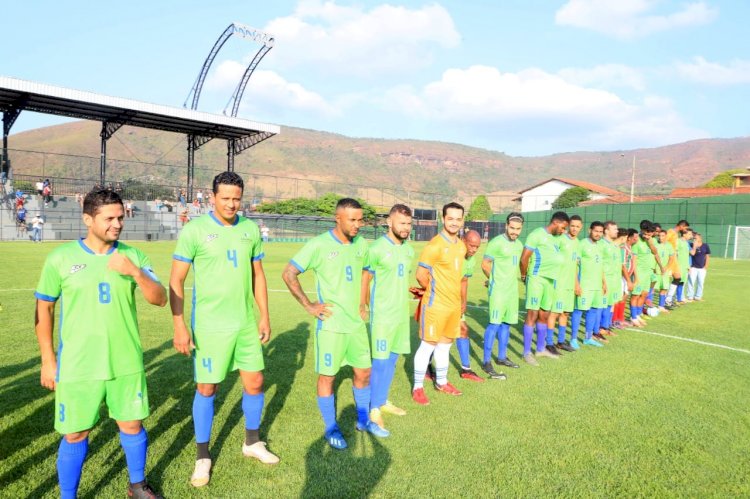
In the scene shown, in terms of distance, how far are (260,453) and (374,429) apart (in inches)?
43.6

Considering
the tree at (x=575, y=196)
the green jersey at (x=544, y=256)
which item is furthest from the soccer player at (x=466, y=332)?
the tree at (x=575, y=196)

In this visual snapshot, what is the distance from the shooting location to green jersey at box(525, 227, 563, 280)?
720cm

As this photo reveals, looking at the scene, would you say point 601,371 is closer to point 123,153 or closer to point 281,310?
point 281,310

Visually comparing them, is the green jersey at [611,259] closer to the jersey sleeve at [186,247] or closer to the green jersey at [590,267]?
the green jersey at [590,267]

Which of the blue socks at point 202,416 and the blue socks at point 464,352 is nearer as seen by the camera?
the blue socks at point 202,416

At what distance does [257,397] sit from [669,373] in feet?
18.7

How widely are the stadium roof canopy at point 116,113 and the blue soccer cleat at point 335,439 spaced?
3295cm

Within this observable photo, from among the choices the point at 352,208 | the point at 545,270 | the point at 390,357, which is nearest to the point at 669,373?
the point at 545,270

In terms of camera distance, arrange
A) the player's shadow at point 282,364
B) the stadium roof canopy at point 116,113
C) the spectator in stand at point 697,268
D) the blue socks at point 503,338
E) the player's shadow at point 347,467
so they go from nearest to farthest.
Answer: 1. the player's shadow at point 347,467
2. the player's shadow at point 282,364
3. the blue socks at point 503,338
4. the spectator in stand at point 697,268
5. the stadium roof canopy at point 116,113

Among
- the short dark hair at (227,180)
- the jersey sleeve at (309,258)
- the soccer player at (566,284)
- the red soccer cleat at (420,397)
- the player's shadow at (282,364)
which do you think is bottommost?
the player's shadow at (282,364)

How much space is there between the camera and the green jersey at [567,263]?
7465mm

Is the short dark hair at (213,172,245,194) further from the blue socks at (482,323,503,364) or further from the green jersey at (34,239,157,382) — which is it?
→ the blue socks at (482,323,503,364)

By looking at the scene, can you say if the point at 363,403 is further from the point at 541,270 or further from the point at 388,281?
the point at 541,270

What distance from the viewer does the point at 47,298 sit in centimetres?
304
